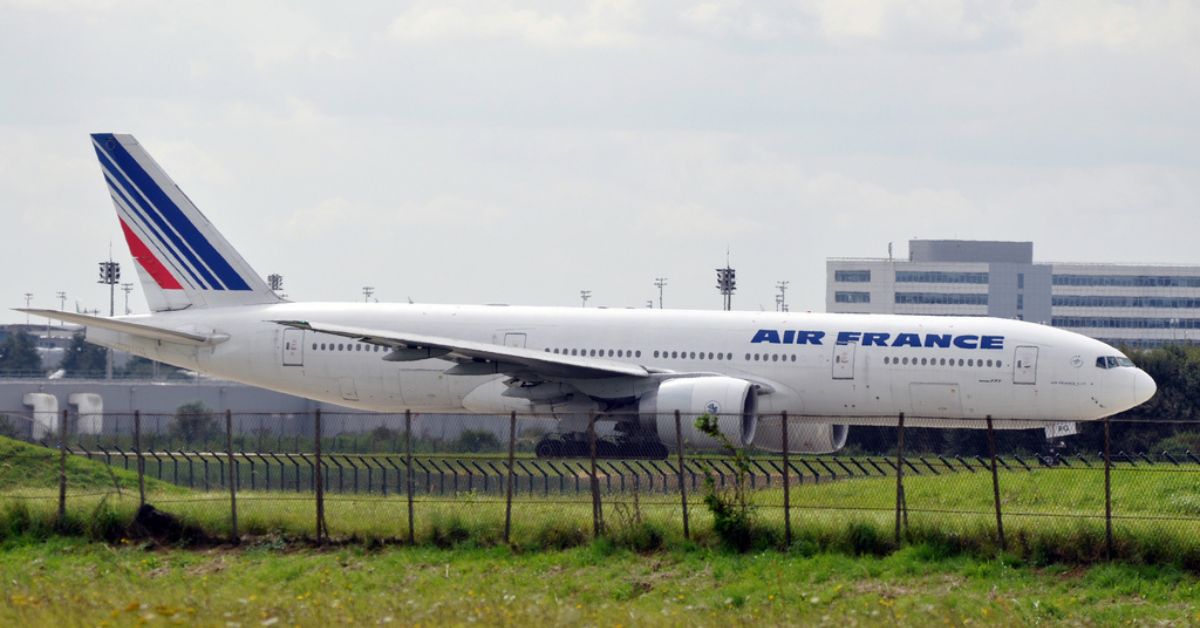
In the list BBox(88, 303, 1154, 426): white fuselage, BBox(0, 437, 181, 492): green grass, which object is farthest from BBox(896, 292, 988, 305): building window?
BBox(0, 437, 181, 492): green grass

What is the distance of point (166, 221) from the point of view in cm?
3862

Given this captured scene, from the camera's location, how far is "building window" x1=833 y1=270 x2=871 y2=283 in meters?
129

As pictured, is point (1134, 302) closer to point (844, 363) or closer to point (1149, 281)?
point (1149, 281)

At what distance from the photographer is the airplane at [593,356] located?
32938mm

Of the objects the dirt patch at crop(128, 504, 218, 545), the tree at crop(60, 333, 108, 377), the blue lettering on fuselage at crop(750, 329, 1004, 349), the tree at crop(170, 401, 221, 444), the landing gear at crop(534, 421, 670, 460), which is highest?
the blue lettering on fuselage at crop(750, 329, 1004, 349)

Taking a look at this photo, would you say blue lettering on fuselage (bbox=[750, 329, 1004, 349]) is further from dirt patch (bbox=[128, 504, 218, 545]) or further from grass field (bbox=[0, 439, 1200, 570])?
dirt patch (bbox=[128, 504, 218, 545])

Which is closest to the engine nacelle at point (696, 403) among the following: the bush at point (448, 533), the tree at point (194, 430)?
the tree at point (194, 430)

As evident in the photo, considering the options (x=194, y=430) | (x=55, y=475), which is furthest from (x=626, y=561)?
(x=194, y=430)

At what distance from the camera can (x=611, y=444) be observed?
31.7m

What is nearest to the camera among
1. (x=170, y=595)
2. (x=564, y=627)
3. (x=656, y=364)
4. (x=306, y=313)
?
(x=564, y=627)

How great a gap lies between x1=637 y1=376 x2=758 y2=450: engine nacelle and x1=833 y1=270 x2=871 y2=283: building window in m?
97.5

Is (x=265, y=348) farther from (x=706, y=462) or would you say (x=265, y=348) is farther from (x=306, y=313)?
(x=706, y=462)

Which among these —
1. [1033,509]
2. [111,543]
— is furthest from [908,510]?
[111,543]

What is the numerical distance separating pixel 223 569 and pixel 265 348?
54.3 feet
